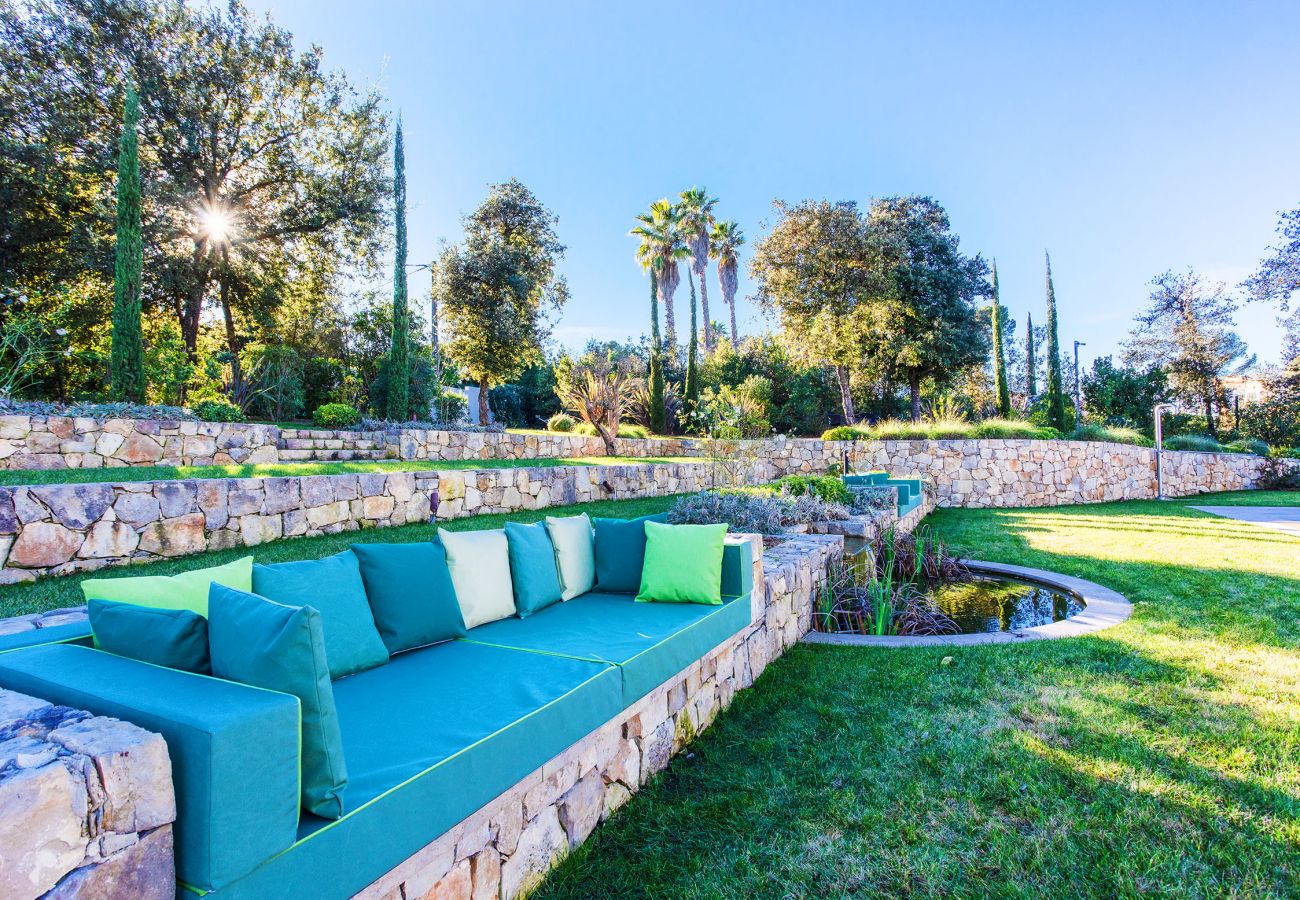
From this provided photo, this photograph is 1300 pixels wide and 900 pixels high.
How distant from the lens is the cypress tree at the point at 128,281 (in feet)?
25.6

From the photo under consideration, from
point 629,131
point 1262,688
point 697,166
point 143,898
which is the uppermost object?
point 697,166

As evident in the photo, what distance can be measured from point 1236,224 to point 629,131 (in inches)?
609

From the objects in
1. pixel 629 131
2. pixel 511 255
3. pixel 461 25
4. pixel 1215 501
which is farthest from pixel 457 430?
pixel 1215 501

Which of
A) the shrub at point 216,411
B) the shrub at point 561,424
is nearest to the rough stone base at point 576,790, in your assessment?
the shrub at point 216,411

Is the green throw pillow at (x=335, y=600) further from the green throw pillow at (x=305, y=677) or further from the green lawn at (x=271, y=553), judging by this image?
the green lawn at (x=271, y=553)

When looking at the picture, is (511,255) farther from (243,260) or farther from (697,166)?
(697,166)

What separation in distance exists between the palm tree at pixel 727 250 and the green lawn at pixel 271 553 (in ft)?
64.2

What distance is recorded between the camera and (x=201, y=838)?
1.01m

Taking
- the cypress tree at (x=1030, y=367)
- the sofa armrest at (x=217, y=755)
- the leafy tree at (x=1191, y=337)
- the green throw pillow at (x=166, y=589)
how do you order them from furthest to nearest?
1. the cypress tree at (x=1030, y=367)
2. the leafy tree at (x=1191, y=337)
3. the green throw pillow at (x=166, y=589)
4. the sofa armrest at (x=217, y=755)

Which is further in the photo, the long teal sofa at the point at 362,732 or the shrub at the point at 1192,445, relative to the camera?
the shrub at the point at 1192,445

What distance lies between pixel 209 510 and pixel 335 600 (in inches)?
132

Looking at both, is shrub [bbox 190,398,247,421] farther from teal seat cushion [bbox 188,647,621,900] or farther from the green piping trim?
the green piping trim

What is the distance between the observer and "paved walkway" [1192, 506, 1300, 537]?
781 cm

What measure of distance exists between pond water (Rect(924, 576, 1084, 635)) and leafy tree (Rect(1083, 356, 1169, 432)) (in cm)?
1664
